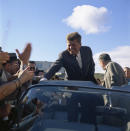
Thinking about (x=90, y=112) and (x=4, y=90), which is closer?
(x=4, y=90)

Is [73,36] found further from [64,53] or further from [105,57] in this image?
[105,57]

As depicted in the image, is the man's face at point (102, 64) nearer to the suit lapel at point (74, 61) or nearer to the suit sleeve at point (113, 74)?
the suit sleeve at point (113, 74)

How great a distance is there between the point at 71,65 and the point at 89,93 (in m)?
1.41

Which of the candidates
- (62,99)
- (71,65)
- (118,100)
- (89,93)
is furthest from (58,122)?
(71,65)

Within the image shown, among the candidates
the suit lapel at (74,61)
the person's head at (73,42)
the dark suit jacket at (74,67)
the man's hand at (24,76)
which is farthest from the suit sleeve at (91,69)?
the man's hand at (24,76)

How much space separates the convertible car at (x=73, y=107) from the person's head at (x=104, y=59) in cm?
243

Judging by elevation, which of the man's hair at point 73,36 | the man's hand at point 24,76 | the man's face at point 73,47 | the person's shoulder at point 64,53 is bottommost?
the man's hand at point 24,76

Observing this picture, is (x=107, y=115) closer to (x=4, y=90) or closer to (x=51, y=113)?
(x=51, y=113)

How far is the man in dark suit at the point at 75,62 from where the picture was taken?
155 inches

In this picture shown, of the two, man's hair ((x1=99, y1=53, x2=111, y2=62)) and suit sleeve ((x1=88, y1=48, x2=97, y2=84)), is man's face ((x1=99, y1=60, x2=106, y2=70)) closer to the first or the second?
man's hair ((x1=99, y1=53, x2=111, y2=62))

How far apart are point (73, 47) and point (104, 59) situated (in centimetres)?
141

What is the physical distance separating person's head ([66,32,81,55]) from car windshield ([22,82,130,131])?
136 centimetres

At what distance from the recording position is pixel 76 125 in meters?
2.38

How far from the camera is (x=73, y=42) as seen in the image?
3910mm
